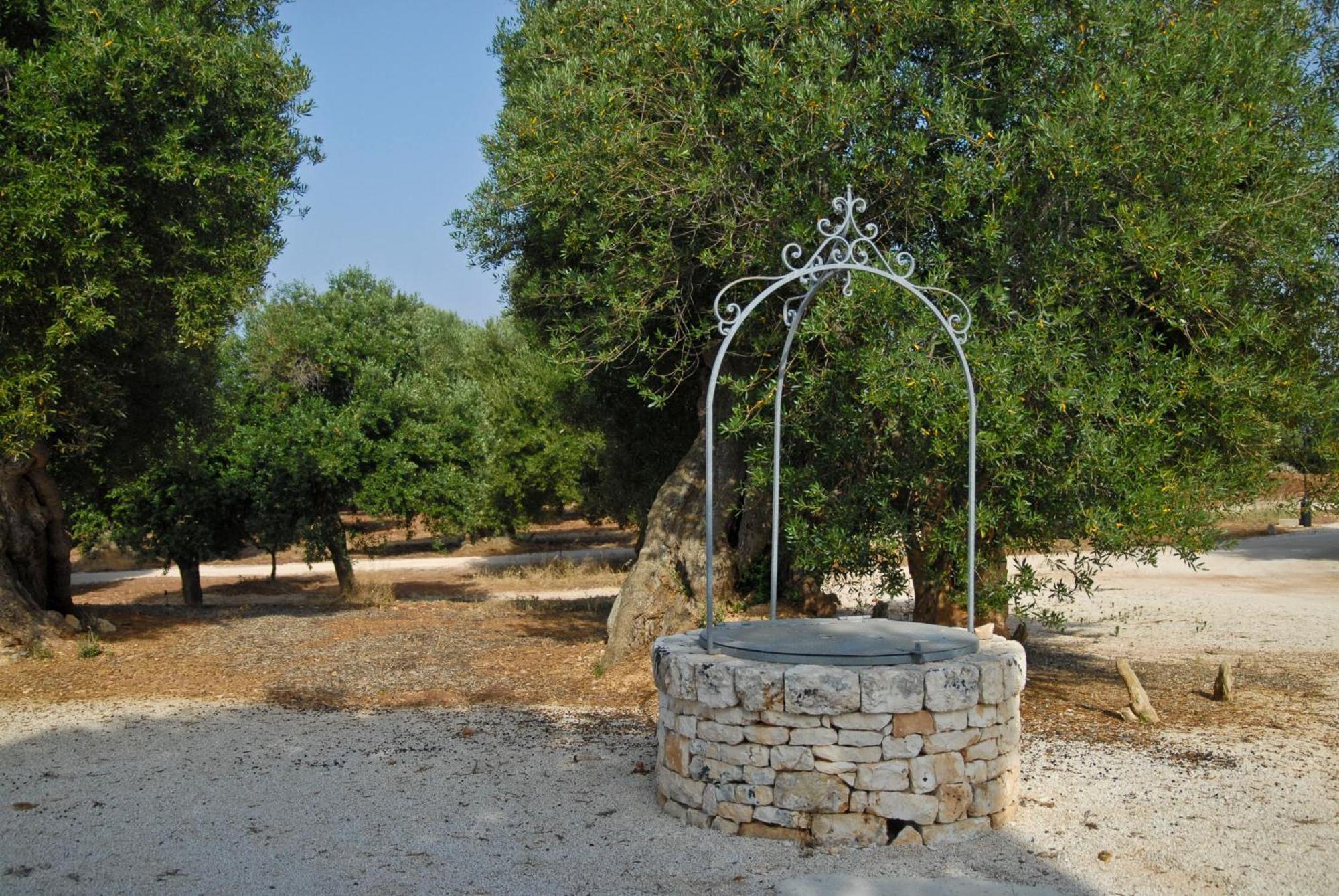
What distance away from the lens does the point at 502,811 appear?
21.6 ft

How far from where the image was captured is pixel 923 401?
738cm

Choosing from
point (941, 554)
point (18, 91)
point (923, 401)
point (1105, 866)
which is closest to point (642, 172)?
point (923, 401)

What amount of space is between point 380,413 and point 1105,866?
14265 mm

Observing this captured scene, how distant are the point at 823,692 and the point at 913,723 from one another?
0.52 meters

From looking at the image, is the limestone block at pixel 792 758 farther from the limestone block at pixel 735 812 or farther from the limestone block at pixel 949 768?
the limestone block at pixel 949 768

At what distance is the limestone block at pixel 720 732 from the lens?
19.3 feet

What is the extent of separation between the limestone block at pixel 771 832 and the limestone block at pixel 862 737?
563mm

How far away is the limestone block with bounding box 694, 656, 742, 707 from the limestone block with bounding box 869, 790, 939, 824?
0.90 meters

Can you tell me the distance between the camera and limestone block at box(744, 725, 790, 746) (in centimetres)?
577

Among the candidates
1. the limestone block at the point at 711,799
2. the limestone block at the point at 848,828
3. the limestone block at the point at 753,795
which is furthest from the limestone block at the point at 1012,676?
the limestone block at the point at 711,799

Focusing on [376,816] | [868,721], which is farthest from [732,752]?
[376,816]

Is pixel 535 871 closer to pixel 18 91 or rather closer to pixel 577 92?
pixel 577 92

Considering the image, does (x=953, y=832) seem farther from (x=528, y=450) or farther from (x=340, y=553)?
(x=528, y=450)

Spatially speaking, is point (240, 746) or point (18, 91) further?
point (18, 91)
